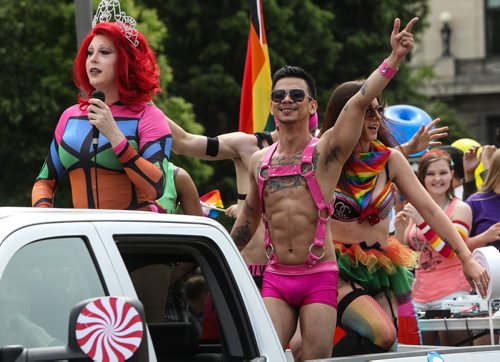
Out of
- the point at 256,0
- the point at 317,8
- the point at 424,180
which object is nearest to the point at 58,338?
the point at 424,180

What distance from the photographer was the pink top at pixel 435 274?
333 inches

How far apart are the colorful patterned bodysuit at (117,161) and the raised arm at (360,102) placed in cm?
75

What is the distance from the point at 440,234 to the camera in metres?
6.04

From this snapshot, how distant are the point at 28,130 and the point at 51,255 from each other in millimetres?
16326

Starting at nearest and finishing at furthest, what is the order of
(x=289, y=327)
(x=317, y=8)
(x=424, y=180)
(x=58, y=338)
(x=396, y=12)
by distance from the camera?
(x=58, y=338) → (x=289, y=327) → (x=424, y=180) → (x=317, y=8) → (x=396, y=12)

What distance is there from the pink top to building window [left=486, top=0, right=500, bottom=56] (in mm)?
34677

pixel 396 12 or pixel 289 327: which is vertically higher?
pixel 396 12

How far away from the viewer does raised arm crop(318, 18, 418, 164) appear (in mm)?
5312

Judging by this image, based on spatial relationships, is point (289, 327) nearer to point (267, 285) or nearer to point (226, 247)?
point (267, 285)

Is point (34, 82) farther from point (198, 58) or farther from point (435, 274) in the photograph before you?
point (435, 274)

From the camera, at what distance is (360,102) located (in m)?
5.38

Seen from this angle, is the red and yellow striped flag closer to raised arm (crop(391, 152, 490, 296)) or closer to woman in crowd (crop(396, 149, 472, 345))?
woman in crowd (crop(396, 149, 472, 345))

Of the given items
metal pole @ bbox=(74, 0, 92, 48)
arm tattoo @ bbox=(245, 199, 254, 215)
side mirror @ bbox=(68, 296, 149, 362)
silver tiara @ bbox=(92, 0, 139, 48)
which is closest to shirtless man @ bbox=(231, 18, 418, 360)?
arm tattoo @ bbox=(245, 199, 254, 215)

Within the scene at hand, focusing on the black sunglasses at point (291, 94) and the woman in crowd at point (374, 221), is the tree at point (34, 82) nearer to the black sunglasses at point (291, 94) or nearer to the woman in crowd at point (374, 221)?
the woman in crowd at point (374, 221)
